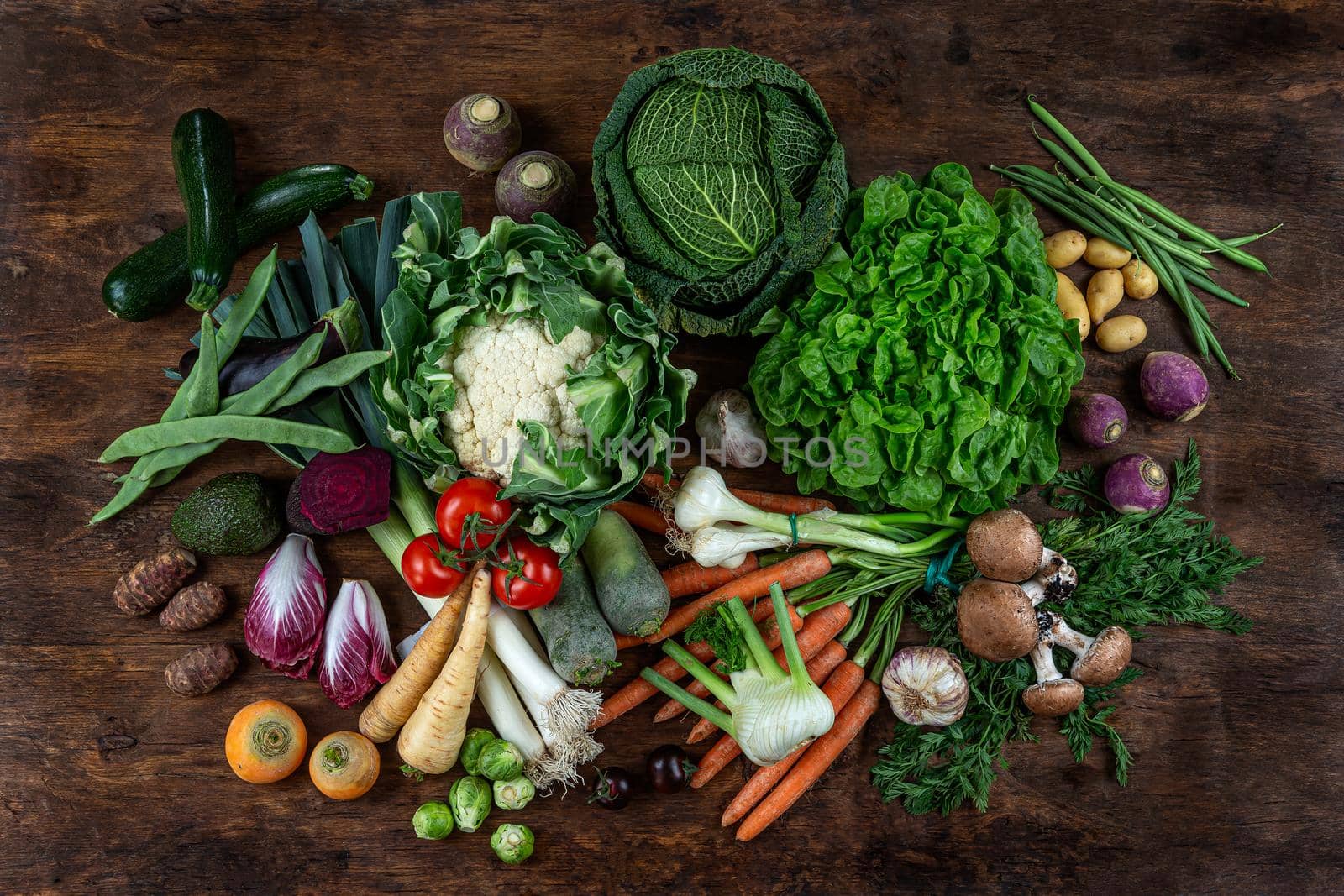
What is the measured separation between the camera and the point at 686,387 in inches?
83.3

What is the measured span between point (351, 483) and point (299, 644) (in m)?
0.49

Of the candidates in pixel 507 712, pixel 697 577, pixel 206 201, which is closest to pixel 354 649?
pixel 507 712

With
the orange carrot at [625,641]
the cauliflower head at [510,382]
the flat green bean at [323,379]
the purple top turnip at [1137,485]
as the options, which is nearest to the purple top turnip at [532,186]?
the cauliflower head at [510,382]

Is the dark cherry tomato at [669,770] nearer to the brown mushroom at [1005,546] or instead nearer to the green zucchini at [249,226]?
the brown mushroom at [1005,546]

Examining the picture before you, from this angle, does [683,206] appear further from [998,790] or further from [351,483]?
[998,790]

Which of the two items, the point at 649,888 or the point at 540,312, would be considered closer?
the point at 540,312

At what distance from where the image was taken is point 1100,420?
2410 millimetres

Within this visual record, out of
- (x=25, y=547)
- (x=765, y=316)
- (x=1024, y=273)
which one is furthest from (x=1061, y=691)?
(x=25, y=547)

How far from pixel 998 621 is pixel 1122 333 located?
96 cm

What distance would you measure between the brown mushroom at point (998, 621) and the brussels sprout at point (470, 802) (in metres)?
1.38

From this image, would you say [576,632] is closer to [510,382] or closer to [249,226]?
[510,382]

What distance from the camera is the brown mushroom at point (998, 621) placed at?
221 centimetres

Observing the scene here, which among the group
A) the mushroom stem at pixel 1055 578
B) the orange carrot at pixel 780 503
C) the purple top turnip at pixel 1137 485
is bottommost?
the mushroom stem at pixel 1055 578

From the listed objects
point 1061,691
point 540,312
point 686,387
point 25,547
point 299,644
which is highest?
point 540,312
